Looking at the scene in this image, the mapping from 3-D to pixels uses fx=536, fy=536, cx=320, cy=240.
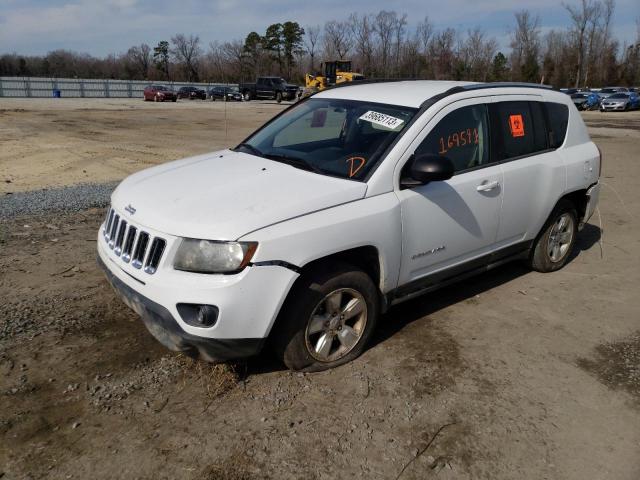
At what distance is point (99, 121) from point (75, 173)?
49.7 ft

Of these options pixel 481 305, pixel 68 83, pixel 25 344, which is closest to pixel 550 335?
pixel 481 305

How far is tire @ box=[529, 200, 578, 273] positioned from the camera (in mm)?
5176

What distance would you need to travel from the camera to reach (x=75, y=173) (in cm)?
1087

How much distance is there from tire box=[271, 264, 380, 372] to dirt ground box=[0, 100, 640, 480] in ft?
0.47

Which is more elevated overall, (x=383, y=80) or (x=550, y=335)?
(x=383, y=80)

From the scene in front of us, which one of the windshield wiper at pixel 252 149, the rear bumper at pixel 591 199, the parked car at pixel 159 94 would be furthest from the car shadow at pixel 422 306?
the parked car at pixel 159 94

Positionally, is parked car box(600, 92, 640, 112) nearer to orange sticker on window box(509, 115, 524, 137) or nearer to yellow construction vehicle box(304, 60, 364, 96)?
yellow construction vehicle box(304, 60, 364, 96)

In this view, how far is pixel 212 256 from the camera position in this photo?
9.82 feet

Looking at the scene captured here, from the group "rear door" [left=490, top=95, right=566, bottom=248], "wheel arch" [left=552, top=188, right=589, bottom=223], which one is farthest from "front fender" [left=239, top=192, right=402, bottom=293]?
"wheel arch" [left=552, top=188, right=589, bottom=223]

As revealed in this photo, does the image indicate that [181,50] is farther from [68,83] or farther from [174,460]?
[174,460]

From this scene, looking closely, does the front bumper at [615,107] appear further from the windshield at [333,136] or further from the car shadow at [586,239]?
the windshield at [333,136]

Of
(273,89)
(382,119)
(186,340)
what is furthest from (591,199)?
(273,89)

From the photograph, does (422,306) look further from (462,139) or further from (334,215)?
(334,215)

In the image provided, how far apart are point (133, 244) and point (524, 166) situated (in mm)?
3221
